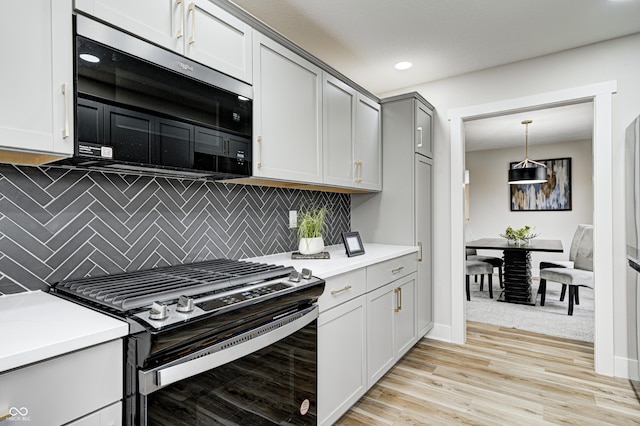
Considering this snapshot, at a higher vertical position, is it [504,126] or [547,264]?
[504,126]

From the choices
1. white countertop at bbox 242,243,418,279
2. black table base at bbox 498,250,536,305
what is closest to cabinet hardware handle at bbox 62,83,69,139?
white countertop at bbox 242,243,418,279

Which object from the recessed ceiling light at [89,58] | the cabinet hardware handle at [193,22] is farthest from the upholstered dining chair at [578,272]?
the recessed ceiling light at [89,58]

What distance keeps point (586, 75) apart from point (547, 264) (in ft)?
10.3

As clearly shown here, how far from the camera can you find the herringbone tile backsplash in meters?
1.31

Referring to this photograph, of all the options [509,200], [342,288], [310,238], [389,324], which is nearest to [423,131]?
[310,238]

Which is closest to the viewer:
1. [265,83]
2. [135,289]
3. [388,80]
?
[135,289]

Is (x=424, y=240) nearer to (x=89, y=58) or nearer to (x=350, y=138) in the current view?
(x=350, y=138)

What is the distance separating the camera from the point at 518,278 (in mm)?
4609

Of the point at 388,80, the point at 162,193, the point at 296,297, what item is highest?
the point at 388,80

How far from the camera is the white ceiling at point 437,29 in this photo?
2.15 meters

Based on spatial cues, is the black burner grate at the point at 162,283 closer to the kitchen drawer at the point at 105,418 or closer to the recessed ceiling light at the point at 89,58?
the kitchen drawer at the point at 105,418

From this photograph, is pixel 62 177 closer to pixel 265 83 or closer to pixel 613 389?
pixel 265 83

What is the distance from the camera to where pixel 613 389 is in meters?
2.41

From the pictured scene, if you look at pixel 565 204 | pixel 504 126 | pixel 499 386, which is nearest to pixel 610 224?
pixel 499 386
